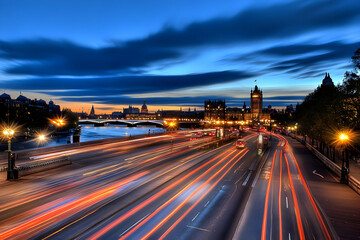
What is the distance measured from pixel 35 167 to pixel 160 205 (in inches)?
583

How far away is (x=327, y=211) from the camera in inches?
538

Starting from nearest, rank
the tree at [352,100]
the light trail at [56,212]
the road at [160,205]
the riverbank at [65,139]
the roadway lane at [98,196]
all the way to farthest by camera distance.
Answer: the light trail at [56,212] < the road at [160,205] < the roadway lane at [98,196] < the tree at [352,100] < the riverbank at [65,139]

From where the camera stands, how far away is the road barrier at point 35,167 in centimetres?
2002

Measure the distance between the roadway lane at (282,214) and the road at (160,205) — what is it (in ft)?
0.16

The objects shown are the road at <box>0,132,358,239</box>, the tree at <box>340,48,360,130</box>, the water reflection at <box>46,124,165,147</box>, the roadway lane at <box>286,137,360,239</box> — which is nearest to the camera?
the road at <box>0,132,358,239</box>

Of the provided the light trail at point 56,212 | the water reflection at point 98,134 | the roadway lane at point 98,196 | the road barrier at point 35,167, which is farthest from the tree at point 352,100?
the water reflection at point 98,134

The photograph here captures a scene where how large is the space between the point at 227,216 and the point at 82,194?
1015cm

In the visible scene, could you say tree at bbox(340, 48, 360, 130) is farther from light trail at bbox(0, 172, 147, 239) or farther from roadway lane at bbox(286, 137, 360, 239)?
light trail at bbox(0, 172, 147, 239)

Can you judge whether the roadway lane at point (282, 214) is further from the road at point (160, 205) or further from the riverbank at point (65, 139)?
the riverbank at point (65, 139)

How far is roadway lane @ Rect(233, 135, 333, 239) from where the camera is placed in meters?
11.0

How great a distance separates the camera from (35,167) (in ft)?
70.6

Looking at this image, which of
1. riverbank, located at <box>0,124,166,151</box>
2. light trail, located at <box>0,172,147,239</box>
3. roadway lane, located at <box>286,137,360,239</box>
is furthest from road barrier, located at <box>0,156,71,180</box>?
riverbank, located at <box>0,124,166,151</box>

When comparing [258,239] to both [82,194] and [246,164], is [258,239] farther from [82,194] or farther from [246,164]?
[246,164]

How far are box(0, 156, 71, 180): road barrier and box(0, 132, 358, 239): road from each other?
73 cm
